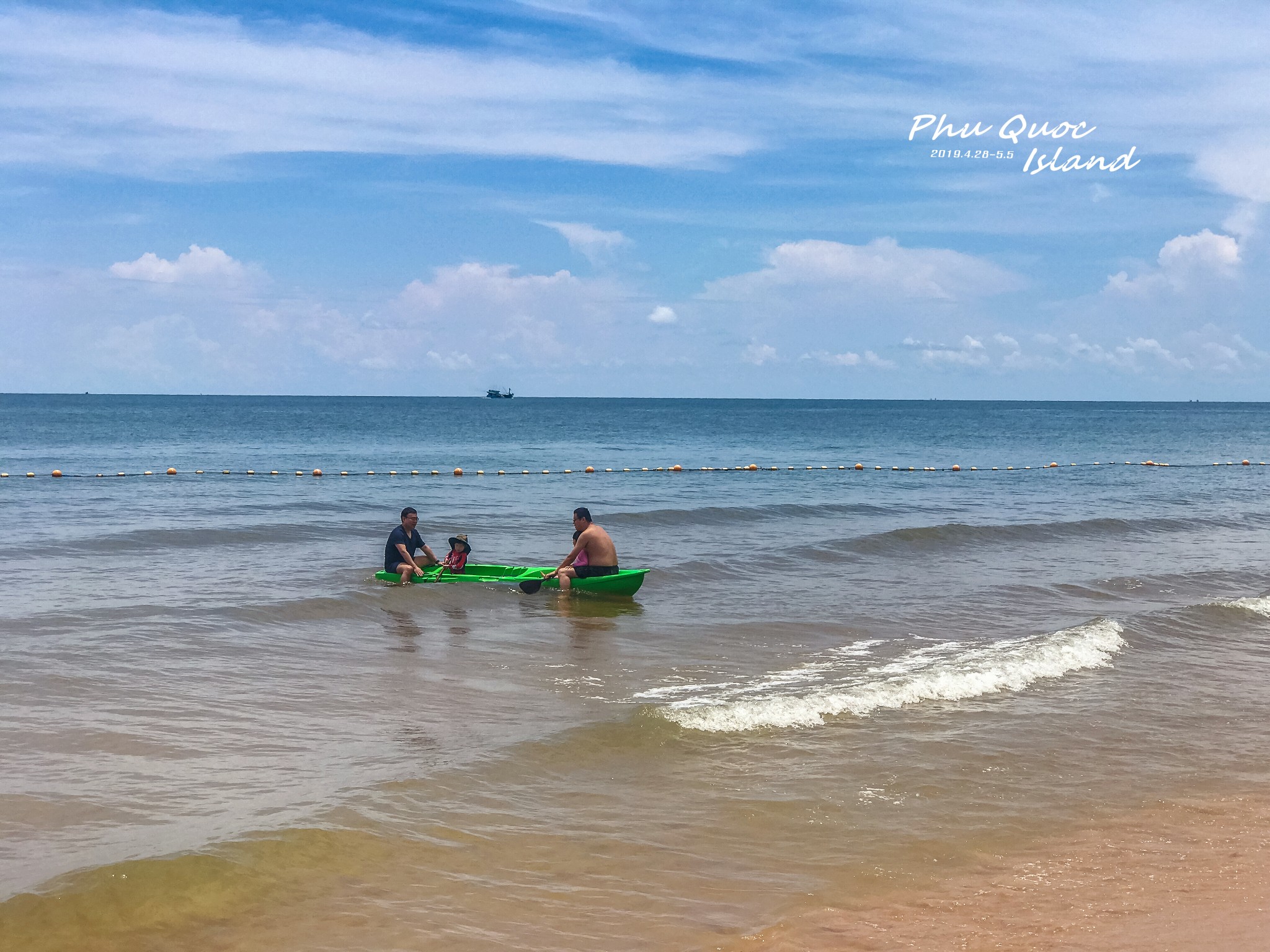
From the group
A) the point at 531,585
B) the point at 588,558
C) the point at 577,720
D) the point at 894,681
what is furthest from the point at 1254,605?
the point at 577,720

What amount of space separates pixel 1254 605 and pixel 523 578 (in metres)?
9.53

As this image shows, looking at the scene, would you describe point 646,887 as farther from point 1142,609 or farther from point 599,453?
point 599,453

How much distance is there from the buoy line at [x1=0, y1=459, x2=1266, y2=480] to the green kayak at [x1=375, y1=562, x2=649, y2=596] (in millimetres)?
20920

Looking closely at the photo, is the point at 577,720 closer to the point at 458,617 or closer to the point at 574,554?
the point at 458,617

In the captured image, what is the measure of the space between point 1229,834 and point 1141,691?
3.60 meters

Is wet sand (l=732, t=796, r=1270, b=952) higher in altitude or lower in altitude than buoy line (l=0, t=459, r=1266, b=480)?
lower

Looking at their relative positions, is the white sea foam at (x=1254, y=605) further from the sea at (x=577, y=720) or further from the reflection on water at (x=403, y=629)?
the reflection on water at (x=403, y=629)

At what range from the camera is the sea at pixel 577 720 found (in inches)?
220

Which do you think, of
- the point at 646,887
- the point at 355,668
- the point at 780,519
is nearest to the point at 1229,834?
the point at 646,887

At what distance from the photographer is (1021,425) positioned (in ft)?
329

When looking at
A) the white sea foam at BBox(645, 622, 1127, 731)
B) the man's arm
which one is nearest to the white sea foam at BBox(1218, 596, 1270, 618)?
the white sea foam at BBox(645, 622, 1127, 731)

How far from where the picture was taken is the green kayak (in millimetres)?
14617

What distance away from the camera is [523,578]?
15148mm

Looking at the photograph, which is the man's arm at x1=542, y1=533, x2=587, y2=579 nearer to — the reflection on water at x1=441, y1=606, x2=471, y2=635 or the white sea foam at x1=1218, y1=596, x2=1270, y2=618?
the reflection on water at x1=441, y1=606, x2=471, y2=635
